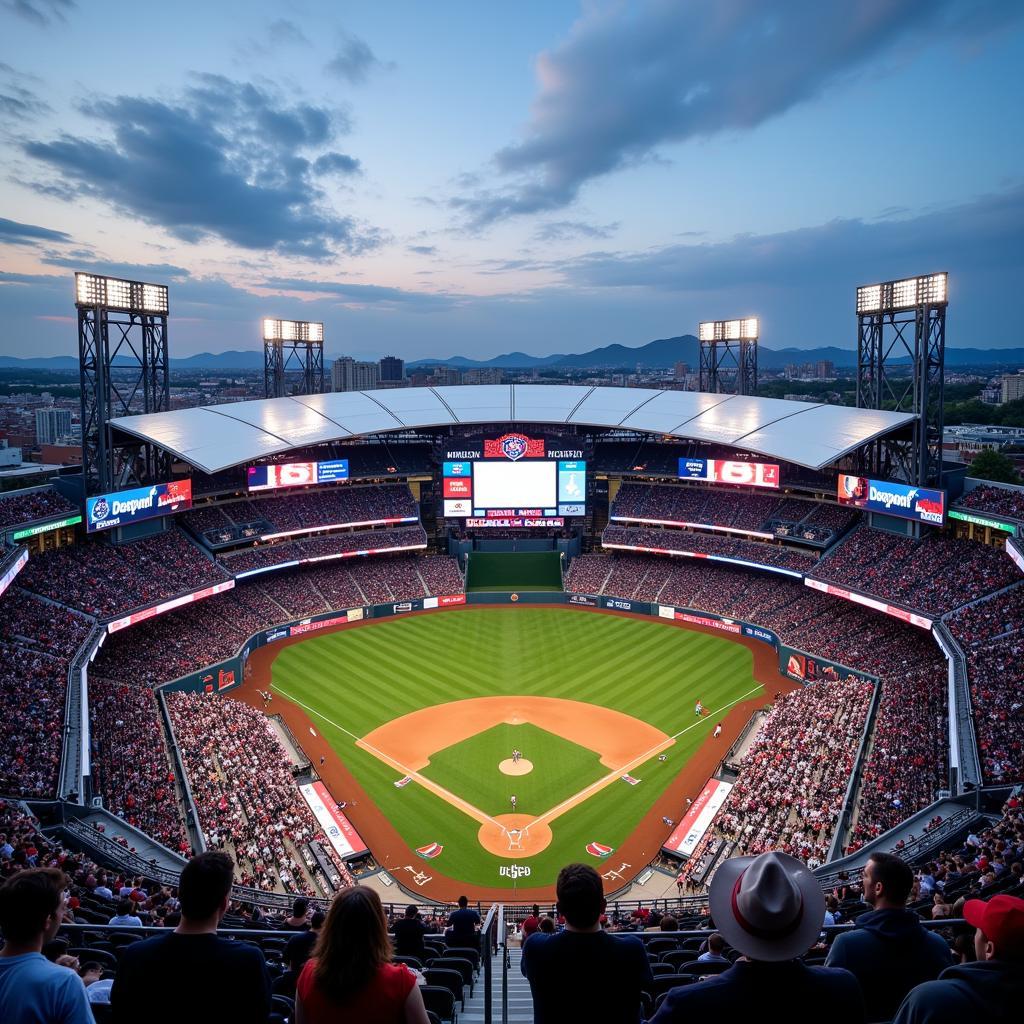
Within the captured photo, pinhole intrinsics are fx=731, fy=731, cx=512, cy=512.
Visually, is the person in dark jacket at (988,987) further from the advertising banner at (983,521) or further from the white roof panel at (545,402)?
the white roof panel at (545,402)

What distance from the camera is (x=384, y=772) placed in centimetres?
3012

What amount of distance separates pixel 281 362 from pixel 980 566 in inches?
2008

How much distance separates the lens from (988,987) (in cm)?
327

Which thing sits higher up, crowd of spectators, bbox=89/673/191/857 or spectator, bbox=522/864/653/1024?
spectator, bbox=522/864/653/1024

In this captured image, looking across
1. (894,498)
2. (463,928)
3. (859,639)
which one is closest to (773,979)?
(463,928)

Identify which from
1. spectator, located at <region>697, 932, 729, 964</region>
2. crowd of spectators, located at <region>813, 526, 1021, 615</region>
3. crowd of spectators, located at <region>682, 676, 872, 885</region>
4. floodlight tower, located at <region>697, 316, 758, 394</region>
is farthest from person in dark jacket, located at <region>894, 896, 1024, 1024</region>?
floodlight tower, located at <region>697, 316, 758, 394</region>

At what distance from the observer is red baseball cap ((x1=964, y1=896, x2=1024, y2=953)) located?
3.37 meters

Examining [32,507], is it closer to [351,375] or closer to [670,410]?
[670,410]

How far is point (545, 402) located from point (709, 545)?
1836cm

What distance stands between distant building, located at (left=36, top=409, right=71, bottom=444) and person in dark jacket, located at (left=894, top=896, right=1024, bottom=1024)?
118 metres

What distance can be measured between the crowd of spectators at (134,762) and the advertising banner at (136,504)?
10.6 m

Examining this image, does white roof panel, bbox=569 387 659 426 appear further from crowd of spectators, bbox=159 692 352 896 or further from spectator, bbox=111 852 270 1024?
spectator, bbox=111 852 270 1024

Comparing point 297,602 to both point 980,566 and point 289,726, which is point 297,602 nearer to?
point 289,726

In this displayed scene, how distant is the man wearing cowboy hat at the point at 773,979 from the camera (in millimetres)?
3039
